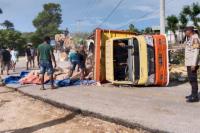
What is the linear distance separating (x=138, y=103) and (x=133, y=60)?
4.11 meters

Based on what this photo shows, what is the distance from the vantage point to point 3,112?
11.5 m

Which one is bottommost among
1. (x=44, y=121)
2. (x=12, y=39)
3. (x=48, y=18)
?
(x=44, y=121)

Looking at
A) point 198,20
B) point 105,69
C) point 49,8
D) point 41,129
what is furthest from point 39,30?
point 41,129

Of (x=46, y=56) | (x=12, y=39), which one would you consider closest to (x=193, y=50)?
(x=46, y=56)

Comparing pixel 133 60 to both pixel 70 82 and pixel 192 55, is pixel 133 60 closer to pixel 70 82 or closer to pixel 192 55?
pixel 70 82

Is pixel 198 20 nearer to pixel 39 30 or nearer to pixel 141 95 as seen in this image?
pixel 141 95

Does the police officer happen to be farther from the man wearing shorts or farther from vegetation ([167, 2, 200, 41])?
vegetation ([167, 2, 200, 41])

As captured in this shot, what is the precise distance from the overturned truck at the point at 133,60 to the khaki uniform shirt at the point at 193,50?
156 inches

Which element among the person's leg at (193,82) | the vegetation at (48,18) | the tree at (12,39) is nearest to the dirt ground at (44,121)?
the person's leg at (193,82)

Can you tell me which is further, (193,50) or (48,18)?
(48,18)

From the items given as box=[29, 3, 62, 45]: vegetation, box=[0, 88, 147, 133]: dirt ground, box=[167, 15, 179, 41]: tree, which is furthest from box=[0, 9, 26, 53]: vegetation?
box=[0, 88, 147, 133]: dirt ground

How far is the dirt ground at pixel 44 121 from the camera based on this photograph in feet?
28.8

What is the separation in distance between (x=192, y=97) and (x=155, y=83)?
4.01 m

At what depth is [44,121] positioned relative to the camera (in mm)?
9844
